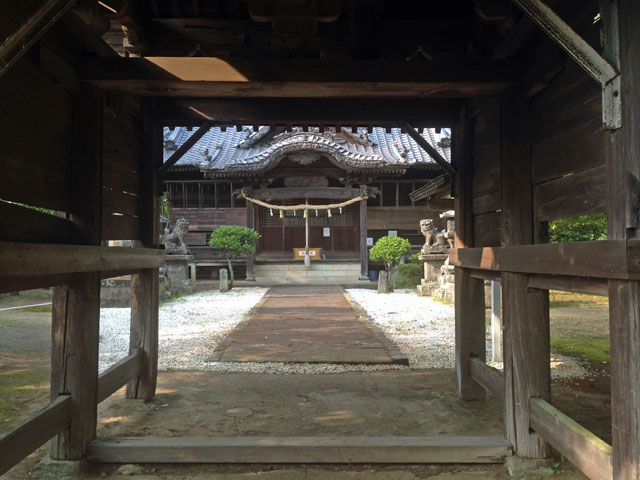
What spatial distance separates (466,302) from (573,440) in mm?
1978

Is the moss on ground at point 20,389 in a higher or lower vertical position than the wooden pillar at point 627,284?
lower

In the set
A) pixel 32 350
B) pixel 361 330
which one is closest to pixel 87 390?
pixel 32 350

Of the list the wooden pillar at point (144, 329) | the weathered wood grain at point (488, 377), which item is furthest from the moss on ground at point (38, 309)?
the weathered wood grain at point (488, 377)

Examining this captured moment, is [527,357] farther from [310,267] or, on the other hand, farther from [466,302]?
[310,267]

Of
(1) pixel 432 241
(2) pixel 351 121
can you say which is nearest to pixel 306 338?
(2) pixel 351 121

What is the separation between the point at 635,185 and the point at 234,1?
2.99m

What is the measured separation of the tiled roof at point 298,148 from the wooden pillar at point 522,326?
40.8 feet

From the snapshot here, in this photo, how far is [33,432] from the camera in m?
2.63

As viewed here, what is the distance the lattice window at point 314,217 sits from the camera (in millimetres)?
21234

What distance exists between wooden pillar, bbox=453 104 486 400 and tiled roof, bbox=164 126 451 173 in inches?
446

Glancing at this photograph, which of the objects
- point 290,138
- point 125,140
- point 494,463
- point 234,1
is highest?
point 290,138

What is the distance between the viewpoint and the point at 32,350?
6.54m

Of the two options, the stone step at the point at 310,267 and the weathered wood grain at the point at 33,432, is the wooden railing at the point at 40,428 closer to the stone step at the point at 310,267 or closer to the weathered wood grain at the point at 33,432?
the weathered wood grain at the point at 33,432

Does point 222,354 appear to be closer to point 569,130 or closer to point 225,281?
point 569,130
